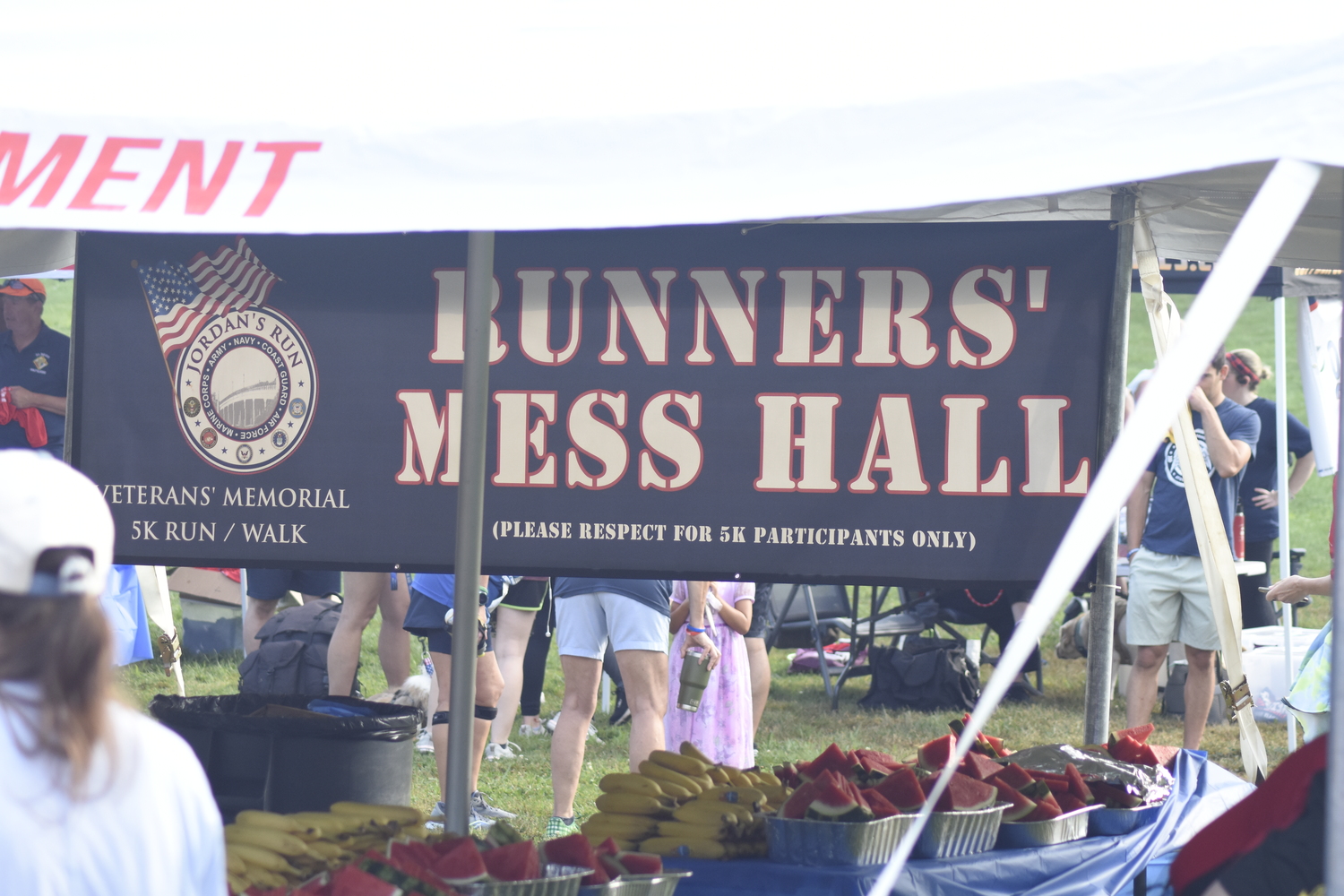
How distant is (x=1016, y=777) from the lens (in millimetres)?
3430

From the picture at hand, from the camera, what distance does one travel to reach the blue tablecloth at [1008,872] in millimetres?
2969

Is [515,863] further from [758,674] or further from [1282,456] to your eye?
[1282,456]

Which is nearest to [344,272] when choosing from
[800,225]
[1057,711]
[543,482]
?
[543,482]

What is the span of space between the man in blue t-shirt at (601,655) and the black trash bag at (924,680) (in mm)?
3408

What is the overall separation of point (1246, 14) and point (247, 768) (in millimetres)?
3395

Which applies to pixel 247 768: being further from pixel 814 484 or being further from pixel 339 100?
pixel 339 100

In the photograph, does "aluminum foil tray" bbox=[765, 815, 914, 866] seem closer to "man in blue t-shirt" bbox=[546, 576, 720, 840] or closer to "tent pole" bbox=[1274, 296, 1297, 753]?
"man in blue t-shirt" bbox=[546, 576, 720, 840]

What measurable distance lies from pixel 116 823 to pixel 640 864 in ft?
5.32

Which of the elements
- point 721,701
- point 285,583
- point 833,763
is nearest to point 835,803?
point 833,763

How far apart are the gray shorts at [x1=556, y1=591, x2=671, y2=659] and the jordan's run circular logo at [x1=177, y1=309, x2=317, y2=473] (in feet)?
4.61

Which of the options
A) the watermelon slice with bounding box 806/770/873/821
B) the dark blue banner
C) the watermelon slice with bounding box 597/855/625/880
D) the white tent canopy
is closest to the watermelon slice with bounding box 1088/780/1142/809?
the dark blue banner

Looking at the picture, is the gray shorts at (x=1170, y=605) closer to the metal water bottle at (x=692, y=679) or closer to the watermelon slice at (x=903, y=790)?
the metal water bottle at (x=692, y=679)

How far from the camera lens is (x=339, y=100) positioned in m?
2.00

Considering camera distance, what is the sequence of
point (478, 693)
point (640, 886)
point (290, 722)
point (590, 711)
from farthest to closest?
point (478, 693) < point (590, 711) < point (290, 722) < point (640, 886)
